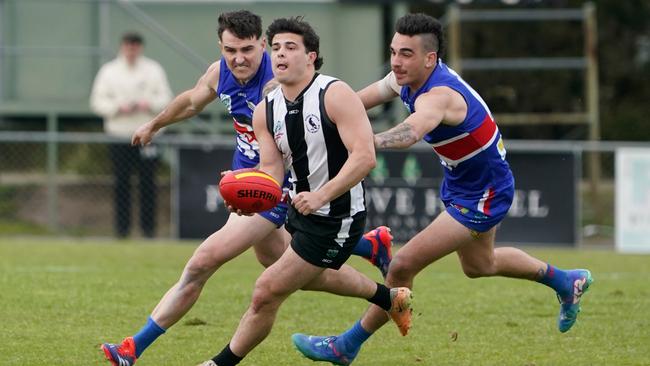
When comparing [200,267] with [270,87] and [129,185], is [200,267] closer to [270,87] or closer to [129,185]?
[270,87]

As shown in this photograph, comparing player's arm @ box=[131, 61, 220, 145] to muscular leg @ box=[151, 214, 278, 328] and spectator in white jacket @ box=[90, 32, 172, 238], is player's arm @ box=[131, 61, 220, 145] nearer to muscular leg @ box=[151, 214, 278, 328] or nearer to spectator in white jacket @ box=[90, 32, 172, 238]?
muscular leg @ box=[151, 214, 278, 328]

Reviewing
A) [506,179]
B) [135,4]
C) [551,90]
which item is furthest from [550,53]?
[506,179]

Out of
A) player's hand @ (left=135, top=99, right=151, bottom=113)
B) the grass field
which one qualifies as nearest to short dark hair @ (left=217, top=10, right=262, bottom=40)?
the grass field

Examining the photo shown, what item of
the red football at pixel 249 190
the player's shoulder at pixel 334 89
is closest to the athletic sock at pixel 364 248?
the red football at pixel 249 190

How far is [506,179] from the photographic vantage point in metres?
7.44

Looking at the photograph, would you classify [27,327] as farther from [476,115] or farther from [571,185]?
[571,185]

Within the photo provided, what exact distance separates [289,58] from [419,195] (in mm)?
8006

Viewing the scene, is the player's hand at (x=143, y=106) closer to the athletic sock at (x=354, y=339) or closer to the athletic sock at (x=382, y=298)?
the athletic sock at (x=354, y=339)

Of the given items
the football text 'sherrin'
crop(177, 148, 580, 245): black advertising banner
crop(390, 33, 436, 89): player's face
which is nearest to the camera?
the football text 'sherrin'

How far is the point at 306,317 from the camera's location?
8836mm

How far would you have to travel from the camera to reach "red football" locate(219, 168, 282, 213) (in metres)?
6.29

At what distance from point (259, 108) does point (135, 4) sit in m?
10.6

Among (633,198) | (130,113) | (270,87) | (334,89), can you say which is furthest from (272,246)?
(633,198)

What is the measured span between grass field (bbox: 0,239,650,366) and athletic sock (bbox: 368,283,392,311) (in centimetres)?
45
